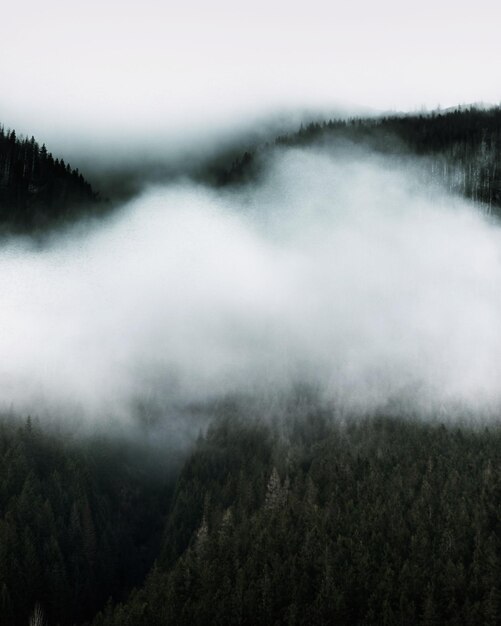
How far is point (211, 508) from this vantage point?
200m

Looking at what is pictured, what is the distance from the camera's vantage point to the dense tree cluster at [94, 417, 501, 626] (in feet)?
455

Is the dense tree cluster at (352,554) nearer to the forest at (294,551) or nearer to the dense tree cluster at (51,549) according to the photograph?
the forest at (294,551)

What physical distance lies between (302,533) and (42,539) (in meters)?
69.6

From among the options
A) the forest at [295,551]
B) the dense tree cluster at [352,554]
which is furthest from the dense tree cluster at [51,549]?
the dense tree cluster at [352,554]

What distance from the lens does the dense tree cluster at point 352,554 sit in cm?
13875

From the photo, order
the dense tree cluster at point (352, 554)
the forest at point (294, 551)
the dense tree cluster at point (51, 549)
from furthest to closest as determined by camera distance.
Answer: the dense tree cluster at point (51, 549) → the forest at point (294, 551) → the dense tree cluster at point (352, 554)

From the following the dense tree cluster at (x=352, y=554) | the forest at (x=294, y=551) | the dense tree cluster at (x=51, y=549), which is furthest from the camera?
the dense tree cluster at (x=51, y=549)

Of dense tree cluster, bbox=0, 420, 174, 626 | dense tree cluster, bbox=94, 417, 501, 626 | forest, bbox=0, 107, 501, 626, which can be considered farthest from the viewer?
dense tree cluster, bbox=0, 420, 174, 626

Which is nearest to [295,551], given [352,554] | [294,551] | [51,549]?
[294,551]

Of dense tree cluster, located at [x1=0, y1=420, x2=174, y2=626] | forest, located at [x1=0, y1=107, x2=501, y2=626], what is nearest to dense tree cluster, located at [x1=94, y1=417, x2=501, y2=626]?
forest, located at [x1=0, y1=107, x2=501, y2=626]

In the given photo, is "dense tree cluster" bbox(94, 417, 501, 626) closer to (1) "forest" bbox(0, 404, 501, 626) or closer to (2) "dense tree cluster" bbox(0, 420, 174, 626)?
(1) "forest" bbox(0, 404, 501, 626)

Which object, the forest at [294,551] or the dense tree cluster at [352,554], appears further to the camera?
the forest at [294,551]

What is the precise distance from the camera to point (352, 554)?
152625 mm

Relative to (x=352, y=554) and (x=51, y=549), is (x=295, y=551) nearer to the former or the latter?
(x=352, y=554)
